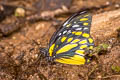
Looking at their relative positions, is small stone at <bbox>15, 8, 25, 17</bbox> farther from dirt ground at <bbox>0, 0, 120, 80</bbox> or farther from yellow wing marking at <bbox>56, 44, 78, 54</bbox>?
yellow wing marking at <bbox>56, 44, 78, 54</bbox>

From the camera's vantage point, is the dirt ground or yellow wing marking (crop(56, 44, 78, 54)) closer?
the dirt ground

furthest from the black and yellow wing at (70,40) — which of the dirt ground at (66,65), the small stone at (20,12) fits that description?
the small stone at (20,12)

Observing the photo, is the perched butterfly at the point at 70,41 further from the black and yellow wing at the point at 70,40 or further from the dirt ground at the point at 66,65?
the dirt ground at the point at 66,65

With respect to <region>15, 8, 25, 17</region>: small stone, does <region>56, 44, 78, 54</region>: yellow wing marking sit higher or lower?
lower

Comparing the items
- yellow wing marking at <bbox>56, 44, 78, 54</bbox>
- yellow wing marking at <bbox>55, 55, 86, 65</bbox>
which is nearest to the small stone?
yellow wing marking at <bbox>56, 44, 78, 54</bbox>

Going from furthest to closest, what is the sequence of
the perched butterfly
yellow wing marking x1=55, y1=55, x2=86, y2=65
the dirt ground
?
the perched butterfly → yellow wing marking x1=55, y1=55, x2=86, y2=65 → the dirt ground

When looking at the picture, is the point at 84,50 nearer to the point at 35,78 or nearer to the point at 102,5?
the point at 35,78

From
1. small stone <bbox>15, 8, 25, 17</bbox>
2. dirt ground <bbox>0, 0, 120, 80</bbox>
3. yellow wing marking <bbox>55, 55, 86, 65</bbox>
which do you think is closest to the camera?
dirt ground <bbox>0, 0, 120, 80</bbox>

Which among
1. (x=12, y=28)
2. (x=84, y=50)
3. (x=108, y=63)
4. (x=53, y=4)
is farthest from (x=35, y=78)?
(x=53, y=4)

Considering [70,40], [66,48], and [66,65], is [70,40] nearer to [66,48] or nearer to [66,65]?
[66,48]

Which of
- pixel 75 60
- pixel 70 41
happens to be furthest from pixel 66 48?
pixel 75 60
